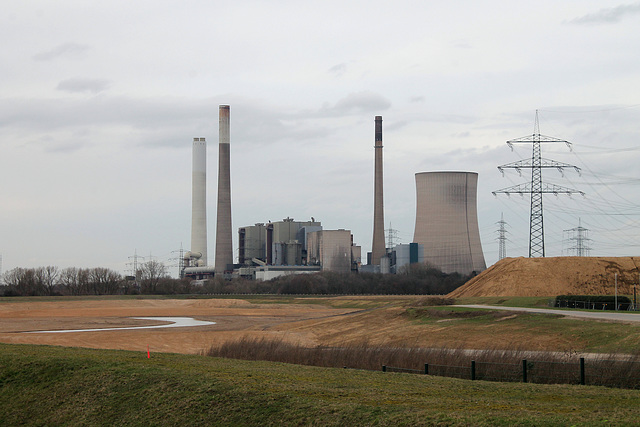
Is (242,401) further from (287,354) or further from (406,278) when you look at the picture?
(406,278)

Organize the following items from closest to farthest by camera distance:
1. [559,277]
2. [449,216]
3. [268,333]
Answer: [268,333], [559,277], [449,216]

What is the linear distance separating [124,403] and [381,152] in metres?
108

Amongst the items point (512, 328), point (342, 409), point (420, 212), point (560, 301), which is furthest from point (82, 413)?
point (420, 212)

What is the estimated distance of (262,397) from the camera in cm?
1270

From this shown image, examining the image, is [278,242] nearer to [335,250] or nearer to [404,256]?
[335,250]

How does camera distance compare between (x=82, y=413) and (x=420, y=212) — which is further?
(x=420, y=212)

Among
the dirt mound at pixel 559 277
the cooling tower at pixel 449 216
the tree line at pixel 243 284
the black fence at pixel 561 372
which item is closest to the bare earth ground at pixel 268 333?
the black fence at pixel 561 372

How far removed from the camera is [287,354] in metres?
24.0

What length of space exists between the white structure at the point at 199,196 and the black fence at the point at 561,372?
11753 centimetres

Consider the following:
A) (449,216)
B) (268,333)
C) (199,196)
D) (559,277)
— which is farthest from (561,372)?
(199,196)

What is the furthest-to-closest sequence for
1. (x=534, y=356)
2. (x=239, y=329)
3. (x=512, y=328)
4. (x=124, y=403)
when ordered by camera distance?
(x=239, y=329) → (x=512, y=328) → (x=534, y=356) → (x=124, y=403)

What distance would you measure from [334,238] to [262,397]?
387 feet

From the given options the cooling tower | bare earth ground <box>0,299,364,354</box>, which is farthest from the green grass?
the cooling tower

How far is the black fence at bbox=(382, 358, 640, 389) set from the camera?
16328 mm
